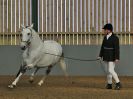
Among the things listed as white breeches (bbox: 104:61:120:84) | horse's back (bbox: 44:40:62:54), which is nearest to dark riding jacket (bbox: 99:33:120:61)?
white breeches (bbox: 104:61:120:84)

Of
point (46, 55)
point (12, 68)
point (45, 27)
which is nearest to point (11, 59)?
point (12, 68)

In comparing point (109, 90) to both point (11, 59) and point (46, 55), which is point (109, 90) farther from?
point (11, 59)

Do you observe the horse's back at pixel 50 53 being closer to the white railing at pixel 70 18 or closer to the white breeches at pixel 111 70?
the white breeches at pixel 111 70

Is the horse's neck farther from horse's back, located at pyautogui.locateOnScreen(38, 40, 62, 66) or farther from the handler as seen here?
the handler

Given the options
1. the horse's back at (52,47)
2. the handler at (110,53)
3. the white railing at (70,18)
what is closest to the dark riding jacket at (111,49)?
the handler at (110,53)

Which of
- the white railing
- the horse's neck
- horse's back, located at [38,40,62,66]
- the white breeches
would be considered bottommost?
the white breeches

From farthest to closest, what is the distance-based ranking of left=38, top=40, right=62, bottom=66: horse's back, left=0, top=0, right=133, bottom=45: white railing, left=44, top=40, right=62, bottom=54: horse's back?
left=0, top=0, right=133, bottom=45: white railing → left=44, top=40, right=62, bottom=54: horse's back → left=38, top=40, right=62, bottom=66: horse's back

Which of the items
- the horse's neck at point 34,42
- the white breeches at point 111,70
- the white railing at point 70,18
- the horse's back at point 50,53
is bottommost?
the white breeches at point 111,70

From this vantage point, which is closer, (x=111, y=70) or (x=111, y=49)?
(x=111, y=70)

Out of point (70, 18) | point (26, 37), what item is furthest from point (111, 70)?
point (70, 18)

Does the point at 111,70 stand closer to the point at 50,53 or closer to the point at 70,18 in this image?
the point at 50,53

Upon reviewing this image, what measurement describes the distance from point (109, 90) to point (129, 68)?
317 inches

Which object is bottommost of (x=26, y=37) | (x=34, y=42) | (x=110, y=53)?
(x=110, y=53)

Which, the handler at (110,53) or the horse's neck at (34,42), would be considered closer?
the handler at (110,53)
